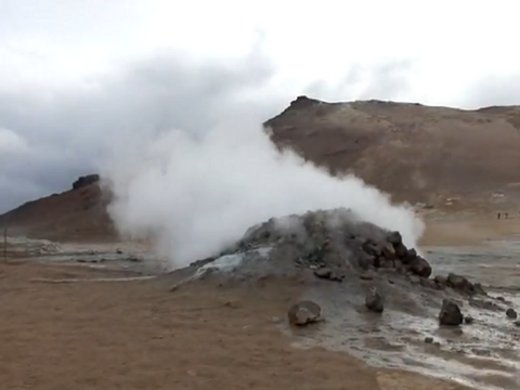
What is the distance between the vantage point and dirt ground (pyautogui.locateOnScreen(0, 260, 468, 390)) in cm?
662

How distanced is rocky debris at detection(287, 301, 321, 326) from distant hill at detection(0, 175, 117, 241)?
3454cm

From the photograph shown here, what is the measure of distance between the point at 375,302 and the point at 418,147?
4636cm

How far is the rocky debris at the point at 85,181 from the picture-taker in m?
65.1

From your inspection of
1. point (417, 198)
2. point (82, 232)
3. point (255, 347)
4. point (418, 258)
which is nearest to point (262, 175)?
point (418, 258)

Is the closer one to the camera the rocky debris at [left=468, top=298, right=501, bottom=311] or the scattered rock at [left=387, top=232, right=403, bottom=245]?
the rocky debris at [left=468, top=298, right=501, bottom=311]

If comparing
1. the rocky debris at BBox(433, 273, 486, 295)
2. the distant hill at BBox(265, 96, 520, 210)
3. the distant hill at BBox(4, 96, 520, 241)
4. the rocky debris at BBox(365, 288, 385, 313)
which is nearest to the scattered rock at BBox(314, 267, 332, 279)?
the rocky debris at BBox(365, 288, 385, 313)

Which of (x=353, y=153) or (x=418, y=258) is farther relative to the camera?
(x=353, y=153)

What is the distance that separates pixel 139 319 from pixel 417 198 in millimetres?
38072

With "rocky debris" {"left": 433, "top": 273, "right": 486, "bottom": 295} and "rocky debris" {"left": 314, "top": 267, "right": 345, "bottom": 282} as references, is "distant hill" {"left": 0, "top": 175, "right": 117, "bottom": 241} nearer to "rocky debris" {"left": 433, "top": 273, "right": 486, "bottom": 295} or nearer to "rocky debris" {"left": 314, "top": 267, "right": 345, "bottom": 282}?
"rocky debris" {"left": 433, "top": 273, "right": 486, "bottom": 295}

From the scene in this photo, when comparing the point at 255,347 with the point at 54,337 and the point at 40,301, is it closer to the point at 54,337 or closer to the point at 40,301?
the point at 54,337

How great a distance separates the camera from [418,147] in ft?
180

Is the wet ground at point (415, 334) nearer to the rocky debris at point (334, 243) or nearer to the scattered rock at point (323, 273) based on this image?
the scattered rock at point (323, 273)

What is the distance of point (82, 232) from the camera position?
161 feet

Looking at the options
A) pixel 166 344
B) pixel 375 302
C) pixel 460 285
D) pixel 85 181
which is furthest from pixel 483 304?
pixel 85 181
